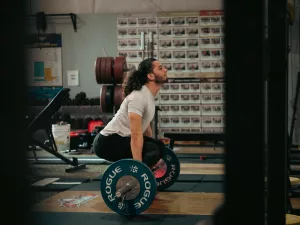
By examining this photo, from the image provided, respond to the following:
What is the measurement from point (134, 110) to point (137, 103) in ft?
0.20

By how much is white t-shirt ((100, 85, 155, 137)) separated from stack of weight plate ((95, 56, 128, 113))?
3.00m

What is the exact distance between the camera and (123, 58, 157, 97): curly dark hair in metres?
3.21

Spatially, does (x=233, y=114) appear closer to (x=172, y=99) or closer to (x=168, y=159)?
(x=168, y=159)

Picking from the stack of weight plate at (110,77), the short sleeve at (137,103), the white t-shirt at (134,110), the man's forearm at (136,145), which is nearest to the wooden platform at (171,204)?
the man's forearm at (136,145)

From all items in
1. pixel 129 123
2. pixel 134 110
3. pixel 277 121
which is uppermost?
pixel 277 121

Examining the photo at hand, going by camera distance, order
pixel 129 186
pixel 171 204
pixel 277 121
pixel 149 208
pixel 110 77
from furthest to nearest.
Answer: pixel 110 77 < pixel 171 204 < pixel 149 208 < pixel 129 186 < pixel 277 121

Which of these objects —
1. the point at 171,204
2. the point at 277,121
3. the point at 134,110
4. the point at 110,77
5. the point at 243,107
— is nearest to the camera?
the point at 243,107

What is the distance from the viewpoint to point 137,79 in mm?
3234

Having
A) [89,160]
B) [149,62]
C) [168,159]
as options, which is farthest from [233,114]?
[89,160]

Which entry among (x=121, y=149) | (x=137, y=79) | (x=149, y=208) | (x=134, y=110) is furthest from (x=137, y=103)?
(x=149, y=208)

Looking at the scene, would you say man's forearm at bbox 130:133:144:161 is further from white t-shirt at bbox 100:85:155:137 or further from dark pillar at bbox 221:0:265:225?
dark pillar at bbox 221:0:265:225

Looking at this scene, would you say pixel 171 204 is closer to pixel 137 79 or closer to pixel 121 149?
pixel 121 149

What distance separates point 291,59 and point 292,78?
13.4 inches

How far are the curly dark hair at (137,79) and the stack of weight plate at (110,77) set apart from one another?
300 centimetres
